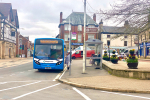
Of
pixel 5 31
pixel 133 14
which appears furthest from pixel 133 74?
pixel 5 31

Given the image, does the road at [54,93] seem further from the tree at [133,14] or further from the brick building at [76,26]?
the brick building at [76,26]

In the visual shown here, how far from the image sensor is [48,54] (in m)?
14.1

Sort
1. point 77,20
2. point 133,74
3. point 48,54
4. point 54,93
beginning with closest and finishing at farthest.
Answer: point 54,93 < point 133,74 < point 48,54 < point 77,20

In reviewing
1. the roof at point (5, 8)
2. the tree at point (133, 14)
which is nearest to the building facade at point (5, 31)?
the roof at point (5, 8)

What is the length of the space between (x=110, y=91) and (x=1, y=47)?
3626cm

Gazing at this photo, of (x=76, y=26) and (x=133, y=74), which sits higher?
(x=76, y=26)

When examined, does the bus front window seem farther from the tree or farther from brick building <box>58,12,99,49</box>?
brick building <box>58,12,99,49</box>

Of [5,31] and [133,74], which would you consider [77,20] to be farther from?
[133,74]

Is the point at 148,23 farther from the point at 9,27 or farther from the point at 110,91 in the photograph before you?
the point at 9,27

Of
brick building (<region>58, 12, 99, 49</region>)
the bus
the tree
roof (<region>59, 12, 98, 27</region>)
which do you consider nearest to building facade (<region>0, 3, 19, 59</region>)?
brick building (<region>58, 12, 99, 49</region>)

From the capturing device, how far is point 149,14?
10.4 metres

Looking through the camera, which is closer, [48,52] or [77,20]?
[48,52]

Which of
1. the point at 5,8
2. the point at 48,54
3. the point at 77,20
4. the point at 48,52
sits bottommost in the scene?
the point at 48,54

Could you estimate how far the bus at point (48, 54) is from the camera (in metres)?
13.9
